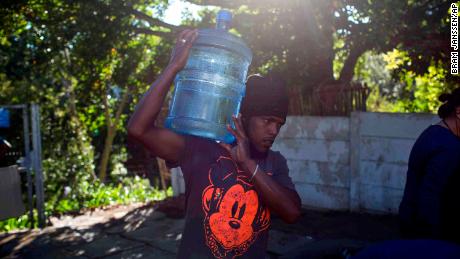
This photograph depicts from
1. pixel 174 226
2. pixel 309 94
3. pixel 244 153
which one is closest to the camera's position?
pixel 244 153

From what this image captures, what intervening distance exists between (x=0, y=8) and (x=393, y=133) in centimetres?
688

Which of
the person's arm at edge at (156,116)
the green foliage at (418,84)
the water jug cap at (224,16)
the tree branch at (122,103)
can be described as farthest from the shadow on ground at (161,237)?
the tree branch at (122,103)

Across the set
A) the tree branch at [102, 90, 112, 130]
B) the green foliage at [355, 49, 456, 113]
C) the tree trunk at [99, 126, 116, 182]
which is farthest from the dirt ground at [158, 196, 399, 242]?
the tree trunk at [99, 126, 116, 182]

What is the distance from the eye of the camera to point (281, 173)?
2275 millimetres

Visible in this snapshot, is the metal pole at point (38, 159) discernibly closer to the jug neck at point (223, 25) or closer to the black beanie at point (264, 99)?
the jug neck at point (223, 25)

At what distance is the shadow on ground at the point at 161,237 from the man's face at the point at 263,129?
3.16 meters

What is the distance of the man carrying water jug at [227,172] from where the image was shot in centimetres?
206

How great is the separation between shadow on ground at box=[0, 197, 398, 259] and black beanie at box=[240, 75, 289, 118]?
322 cm

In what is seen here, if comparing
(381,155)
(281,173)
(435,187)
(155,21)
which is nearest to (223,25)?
(281,173)

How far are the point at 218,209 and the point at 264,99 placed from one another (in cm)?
58

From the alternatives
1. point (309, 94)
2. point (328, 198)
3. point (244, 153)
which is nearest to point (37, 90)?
point (309, 94)

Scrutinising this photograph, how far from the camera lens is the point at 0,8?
7.69m

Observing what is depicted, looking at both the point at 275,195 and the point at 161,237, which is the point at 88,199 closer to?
the point at 161,237

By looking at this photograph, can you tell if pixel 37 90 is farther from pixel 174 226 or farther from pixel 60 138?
pixel 174 226
